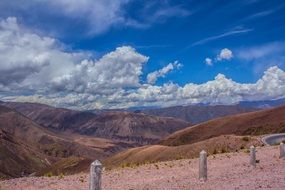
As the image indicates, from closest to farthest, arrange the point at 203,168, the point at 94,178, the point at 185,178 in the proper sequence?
the point at 94,178 → the point at 203,168 → the point at 185,178

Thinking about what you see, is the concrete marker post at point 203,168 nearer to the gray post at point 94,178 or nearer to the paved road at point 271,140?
the gray post at point 94,178

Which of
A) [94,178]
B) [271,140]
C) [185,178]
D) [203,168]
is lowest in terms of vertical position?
[185,178]

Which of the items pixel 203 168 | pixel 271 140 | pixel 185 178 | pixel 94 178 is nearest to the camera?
pixel 94 178

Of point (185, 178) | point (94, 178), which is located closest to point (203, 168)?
point (185, 178)

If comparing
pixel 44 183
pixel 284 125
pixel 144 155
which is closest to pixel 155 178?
pixel 44 183

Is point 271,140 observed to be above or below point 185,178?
above

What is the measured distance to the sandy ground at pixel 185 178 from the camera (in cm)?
2067

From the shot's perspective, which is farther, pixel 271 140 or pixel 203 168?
pixel 271 140

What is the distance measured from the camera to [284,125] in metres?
170

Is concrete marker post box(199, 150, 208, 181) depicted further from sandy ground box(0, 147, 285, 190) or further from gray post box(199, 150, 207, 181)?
sandy ground box(0, 147, 285, 190)

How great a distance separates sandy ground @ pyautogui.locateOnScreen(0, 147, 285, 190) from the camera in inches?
814

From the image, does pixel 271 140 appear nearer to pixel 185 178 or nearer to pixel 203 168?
pixel 185 178

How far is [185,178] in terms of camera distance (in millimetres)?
24344

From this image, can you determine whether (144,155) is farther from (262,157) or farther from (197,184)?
(197,184)
